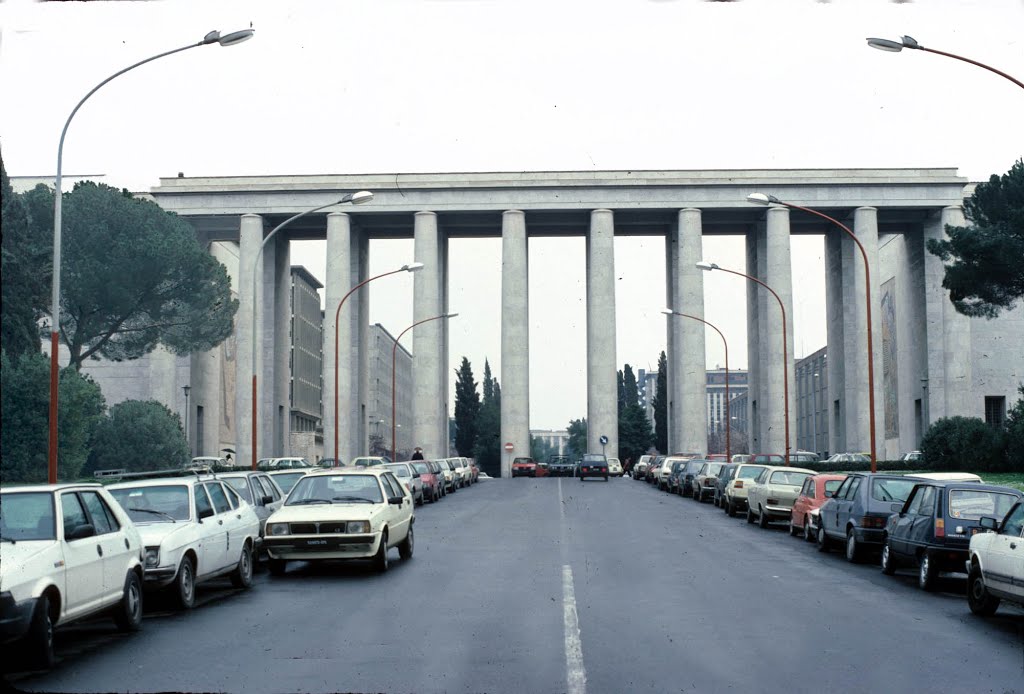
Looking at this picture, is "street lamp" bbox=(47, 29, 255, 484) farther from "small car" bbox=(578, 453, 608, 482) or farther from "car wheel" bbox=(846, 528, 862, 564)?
"small car" bbox=(578, 453, 608, 482)

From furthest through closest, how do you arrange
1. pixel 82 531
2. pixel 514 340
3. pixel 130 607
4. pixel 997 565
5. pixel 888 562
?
pixel 514 340 → pixel 888 562 → pixel 997 565 → pixel 130 607 → pixel 82 531

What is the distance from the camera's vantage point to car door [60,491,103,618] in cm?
1042

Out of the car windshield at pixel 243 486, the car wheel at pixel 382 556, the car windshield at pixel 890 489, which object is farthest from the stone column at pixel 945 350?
the car wheel at pixel 382 556

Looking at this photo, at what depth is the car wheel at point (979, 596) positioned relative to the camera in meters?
13.1

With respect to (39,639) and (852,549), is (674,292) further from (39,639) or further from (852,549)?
(39,639)

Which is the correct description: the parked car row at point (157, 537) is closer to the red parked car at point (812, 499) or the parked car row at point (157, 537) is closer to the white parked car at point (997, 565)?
the white parked car at point (997, 565)

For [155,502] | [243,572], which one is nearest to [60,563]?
[155,502]

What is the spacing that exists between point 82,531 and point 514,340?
75.0 metres

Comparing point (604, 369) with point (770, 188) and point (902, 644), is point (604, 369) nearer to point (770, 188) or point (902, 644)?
point (770, 188)

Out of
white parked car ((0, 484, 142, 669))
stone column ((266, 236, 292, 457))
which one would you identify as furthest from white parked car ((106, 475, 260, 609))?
stone column ((266, 236, 292, 457))

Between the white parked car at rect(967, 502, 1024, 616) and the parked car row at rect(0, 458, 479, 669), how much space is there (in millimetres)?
8015

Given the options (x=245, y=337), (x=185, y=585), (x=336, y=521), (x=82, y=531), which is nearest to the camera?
(x=82, y=531)

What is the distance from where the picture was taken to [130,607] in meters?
11.9

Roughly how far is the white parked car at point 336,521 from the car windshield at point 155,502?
251cm
